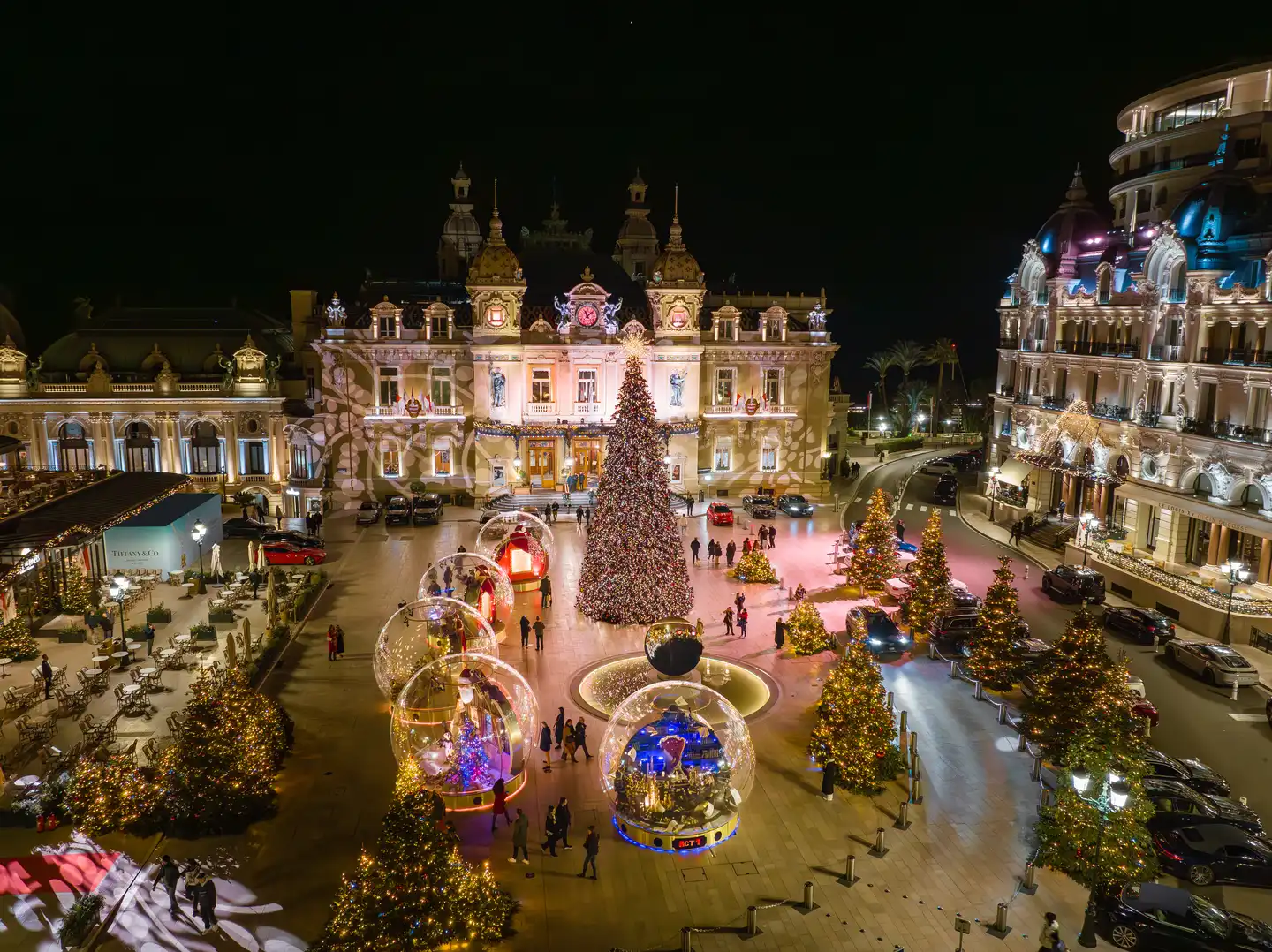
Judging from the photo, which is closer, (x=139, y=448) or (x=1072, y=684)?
(x=1072, y=684)

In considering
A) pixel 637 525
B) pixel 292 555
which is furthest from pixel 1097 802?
pixel 292 555

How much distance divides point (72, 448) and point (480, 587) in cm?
3251

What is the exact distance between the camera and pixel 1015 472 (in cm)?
5278

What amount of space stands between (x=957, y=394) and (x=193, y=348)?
83.9 metres

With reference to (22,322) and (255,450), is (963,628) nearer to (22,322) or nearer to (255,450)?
(255,450)

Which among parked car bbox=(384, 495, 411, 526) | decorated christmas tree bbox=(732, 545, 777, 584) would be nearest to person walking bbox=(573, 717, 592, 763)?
decorated christmas tree bbox=(732, 545, 777, 584)

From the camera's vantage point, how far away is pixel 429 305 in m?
54.9

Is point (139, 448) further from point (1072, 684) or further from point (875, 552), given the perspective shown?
point (1072, 684)

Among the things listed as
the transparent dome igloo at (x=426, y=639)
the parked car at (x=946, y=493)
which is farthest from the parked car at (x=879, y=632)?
the parked car at (x=946, y=493)

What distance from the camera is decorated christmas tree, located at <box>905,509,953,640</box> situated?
33.1m

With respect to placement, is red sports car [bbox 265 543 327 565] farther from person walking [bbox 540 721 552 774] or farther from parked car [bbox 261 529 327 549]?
person walking [bbox 540 721 552 774]

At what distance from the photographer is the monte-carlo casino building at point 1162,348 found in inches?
1448

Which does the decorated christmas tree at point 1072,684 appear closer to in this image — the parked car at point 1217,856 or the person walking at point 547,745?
the parked car at point 1217,856

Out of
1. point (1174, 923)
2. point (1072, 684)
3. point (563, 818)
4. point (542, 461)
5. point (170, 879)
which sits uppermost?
point (542, 461)
